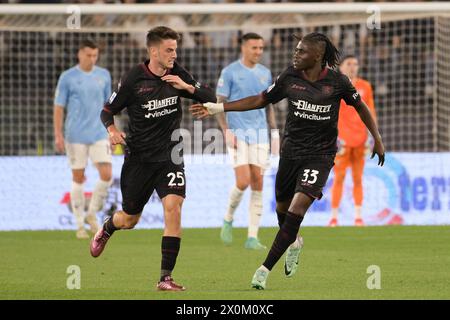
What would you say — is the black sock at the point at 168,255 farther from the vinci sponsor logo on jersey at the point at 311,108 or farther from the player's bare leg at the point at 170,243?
the vinci sponsor logo on jersey at the point at 311,108

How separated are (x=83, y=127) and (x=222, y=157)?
2.67m

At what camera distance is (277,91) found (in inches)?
396

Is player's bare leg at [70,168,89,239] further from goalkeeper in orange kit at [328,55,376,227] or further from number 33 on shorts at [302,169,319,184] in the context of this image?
number 33 on shorts at [302,169,319,184]

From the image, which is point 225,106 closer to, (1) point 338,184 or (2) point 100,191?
(2) point 100,191

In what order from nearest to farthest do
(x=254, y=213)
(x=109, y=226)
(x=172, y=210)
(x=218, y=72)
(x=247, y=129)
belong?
(x=172, y=210), (x=109, y=226), (x=254, y=213), (x=247, y=129), (x=218, y=72)

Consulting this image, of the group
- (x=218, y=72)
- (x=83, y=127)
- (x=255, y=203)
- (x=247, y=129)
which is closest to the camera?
(x=255, y=203)

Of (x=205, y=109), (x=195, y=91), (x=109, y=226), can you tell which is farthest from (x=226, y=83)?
(x=195, y=91)

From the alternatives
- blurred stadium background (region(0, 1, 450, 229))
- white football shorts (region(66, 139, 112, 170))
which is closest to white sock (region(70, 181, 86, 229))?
white football shorts (region(66, 139, 112, 170))

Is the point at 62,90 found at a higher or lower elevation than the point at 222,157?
higher

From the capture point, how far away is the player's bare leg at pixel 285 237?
9.40 m

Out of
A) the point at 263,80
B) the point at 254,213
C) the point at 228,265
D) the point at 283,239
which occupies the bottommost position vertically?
the point at 228,265

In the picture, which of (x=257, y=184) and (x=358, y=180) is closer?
(x=257, y=184)

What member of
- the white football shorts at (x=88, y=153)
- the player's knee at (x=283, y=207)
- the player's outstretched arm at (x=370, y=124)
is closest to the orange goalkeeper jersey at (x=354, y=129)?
the white football shorts at (x=88, y=153)

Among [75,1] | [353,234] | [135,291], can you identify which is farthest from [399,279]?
[75,1]
